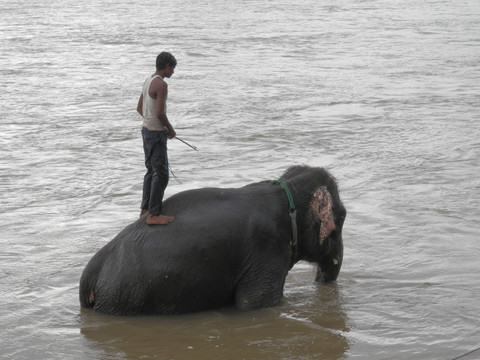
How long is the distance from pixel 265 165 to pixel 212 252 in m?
5.60

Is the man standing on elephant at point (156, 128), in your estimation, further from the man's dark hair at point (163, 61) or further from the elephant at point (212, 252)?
the elephant at point (212, 252)

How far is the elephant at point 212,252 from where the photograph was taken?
274 inches

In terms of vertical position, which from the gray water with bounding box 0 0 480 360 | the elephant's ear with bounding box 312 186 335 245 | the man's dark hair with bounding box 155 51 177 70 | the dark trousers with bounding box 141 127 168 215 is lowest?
the gray water with bounding box 0 0 480 360

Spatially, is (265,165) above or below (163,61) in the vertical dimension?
below

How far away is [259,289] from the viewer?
23.5 ft

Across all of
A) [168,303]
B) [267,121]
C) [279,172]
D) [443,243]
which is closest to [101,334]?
[168,303]

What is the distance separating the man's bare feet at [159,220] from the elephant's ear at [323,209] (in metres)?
1.09

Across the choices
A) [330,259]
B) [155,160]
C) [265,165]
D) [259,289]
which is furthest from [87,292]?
[265,165]

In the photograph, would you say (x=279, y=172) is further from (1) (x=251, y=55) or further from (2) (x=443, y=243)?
(1) (x=251, y=55)

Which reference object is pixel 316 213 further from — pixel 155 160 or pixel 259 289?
pixel 155 160

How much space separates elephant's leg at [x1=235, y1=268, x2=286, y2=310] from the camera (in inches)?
281

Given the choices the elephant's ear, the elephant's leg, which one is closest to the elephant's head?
the elephant's ear

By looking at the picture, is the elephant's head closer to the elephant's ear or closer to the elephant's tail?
the elephant's ear

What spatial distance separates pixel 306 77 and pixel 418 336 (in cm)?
Result: 1373
